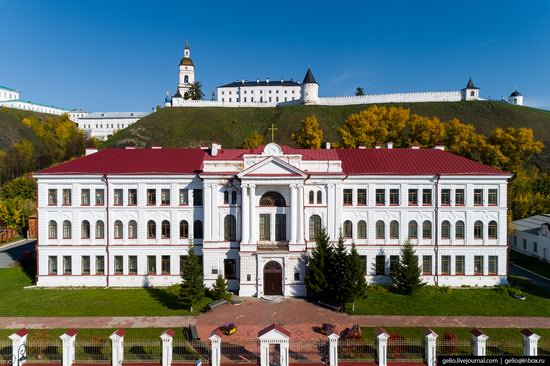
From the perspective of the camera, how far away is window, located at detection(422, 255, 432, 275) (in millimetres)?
31578

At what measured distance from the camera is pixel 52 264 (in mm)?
32000

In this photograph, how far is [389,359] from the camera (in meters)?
18.7

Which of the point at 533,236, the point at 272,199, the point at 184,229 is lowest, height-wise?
the point at 533,236

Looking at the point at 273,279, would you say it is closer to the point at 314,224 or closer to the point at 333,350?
the point at 314,224

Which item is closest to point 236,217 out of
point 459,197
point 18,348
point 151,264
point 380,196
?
point 151,264

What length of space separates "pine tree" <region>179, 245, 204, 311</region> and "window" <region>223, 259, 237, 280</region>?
3.97m

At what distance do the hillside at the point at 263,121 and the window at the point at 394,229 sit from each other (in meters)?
64.4

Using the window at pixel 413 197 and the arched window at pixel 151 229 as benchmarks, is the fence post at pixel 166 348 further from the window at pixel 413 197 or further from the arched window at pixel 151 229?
the window at pixel 413 197

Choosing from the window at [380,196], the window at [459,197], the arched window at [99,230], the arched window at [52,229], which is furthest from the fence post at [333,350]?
the arched window at [52,229]

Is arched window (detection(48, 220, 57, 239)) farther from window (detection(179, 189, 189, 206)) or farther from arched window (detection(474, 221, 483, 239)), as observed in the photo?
arched window (detection(474, 221, 483, 239))

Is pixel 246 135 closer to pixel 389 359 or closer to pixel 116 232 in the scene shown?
pixel 116 232

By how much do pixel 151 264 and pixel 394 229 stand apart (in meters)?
20.8

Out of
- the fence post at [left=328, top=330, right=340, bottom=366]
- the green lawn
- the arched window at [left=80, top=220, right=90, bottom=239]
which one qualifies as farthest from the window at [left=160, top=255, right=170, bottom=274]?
the fence post at [left=328, top=330, right=340, bottom=366]

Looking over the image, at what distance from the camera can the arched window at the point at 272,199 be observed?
100 ft
